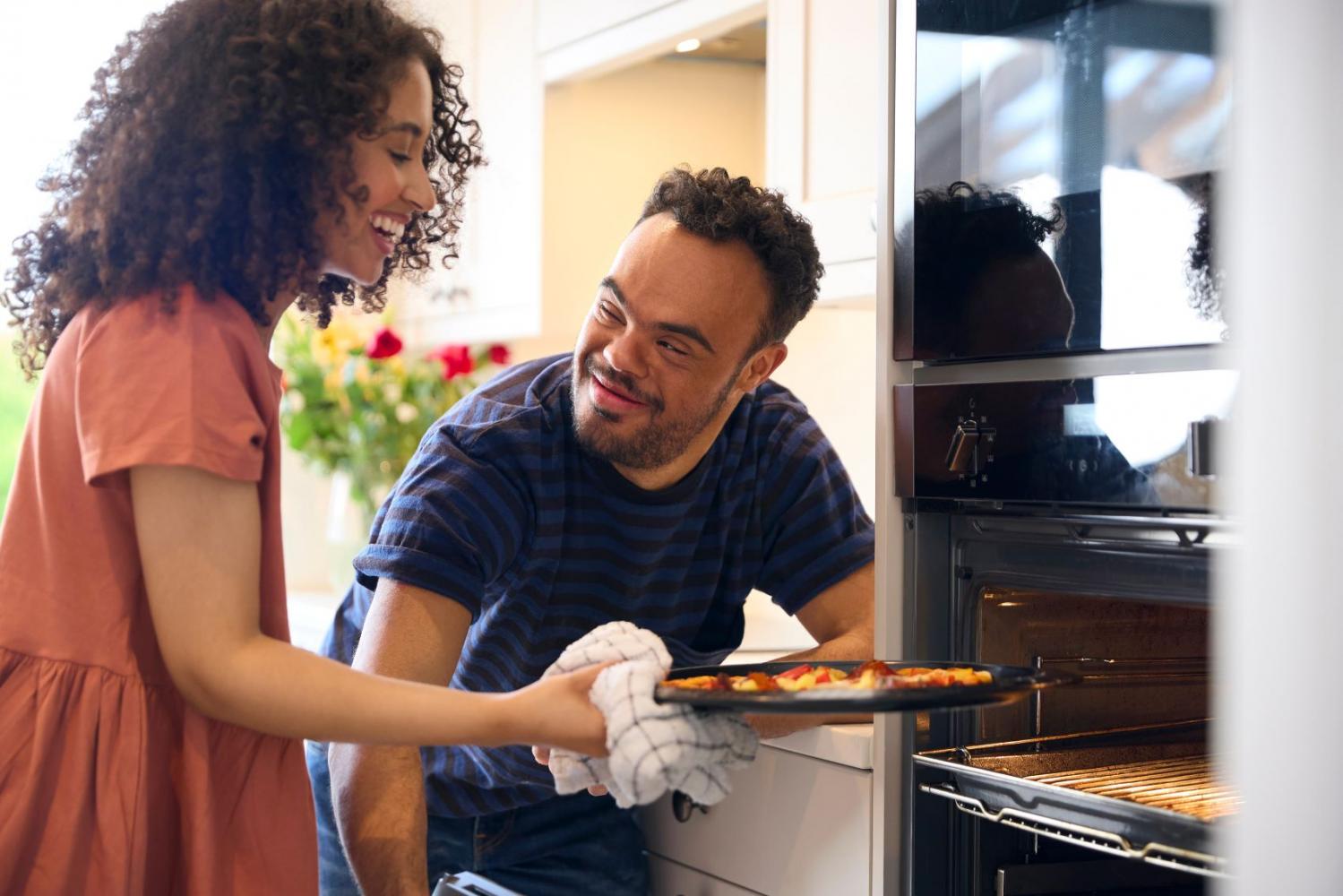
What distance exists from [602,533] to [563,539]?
4 cm

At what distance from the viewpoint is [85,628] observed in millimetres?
936

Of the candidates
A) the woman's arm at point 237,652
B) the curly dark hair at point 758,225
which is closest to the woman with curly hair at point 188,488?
the woman's arm at point 237,652

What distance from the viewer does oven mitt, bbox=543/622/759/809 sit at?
3.16 ft

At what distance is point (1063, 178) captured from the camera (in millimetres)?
1075

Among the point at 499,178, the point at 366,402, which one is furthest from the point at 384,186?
the point at 366,402

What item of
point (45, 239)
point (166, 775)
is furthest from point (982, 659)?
point (45, 239)

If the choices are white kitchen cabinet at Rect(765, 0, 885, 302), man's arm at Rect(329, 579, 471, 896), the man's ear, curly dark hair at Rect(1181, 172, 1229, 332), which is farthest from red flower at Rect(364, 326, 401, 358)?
curly dark hair at Rect(1181, 172, 1229, 332)

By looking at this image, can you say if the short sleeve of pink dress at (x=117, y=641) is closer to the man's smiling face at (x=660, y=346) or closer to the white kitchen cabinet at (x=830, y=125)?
the man's smiling face at (x=660, y=346)

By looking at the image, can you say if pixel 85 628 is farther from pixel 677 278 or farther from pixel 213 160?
pixel 677 278

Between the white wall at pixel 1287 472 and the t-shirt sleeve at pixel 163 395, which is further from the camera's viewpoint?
the t-shirt sleeve at pixel 163 395

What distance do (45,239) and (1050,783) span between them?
2.83 feet

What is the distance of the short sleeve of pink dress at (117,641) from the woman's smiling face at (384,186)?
93 mm

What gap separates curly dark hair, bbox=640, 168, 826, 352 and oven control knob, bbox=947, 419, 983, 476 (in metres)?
0.39

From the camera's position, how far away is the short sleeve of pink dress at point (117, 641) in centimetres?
89
